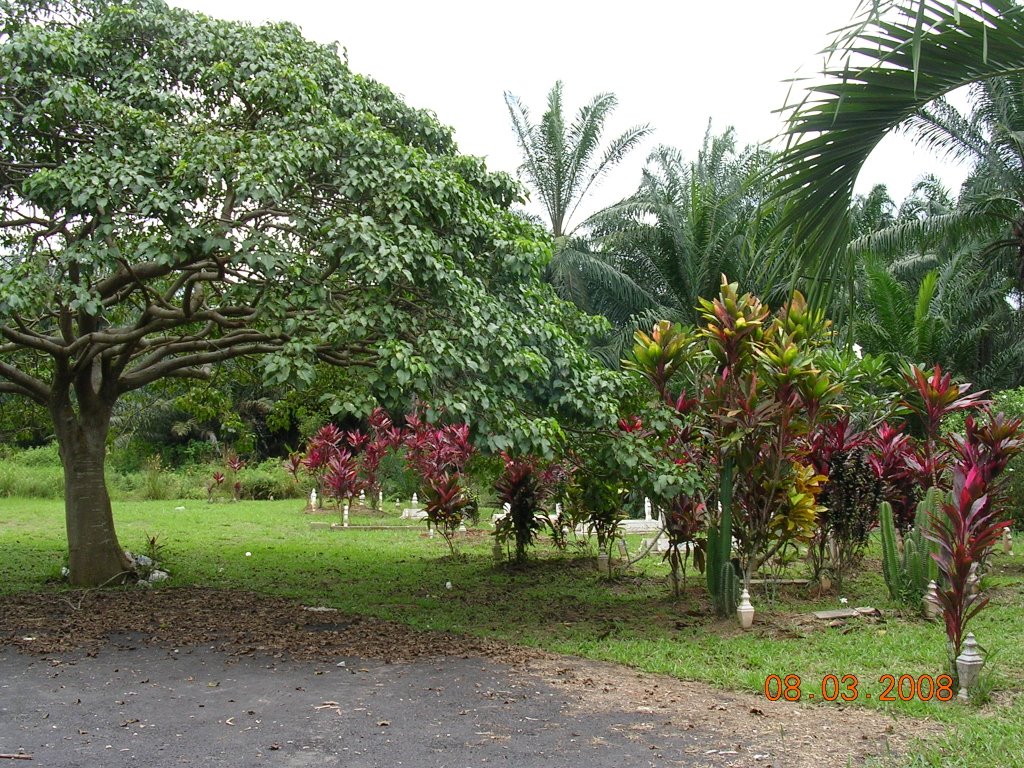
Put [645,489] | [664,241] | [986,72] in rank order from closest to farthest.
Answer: [986,72]
[645,489]
[664,241]

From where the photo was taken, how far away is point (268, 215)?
25.4ft

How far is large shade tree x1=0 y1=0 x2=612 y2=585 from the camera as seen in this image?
6590 mm

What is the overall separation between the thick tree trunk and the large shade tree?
0.58m

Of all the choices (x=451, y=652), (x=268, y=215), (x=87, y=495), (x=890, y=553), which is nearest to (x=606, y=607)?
(x=451, y=652)

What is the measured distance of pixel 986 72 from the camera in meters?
4.00

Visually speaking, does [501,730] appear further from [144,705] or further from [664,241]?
[664,241]

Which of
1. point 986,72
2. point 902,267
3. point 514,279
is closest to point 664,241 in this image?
point 902,267

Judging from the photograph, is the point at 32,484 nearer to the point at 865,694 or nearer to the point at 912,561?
the point at 912,561

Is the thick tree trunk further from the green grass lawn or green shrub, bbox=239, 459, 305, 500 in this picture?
green shrub, bbox=239, 459, 305, 500

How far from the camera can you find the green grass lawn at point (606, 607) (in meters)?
5.56

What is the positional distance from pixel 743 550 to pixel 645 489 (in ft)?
A: 3.59

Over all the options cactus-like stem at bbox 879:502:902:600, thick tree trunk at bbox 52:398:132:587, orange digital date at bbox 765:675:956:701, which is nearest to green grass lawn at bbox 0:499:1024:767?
orange digital date at bbox 765:675:956:701

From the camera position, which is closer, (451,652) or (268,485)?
(451,652)

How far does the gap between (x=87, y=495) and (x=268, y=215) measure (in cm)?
383
